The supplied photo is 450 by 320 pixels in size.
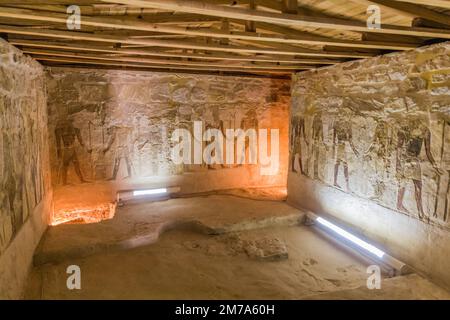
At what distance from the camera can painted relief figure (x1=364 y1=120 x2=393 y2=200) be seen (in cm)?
396

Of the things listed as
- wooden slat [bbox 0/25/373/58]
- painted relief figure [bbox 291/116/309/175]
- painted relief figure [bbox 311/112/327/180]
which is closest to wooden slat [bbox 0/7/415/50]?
wooden slat [bbox 0/25/373/58]

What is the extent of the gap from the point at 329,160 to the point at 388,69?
1639mm

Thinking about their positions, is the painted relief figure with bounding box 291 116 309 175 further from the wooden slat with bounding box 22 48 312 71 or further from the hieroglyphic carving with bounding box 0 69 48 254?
the hieroglyphic carving with bounding box 0 69 48 254

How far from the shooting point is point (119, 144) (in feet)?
19.5

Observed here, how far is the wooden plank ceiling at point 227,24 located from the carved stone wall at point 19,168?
41cm

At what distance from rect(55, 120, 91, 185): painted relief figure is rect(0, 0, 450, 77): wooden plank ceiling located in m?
1.37

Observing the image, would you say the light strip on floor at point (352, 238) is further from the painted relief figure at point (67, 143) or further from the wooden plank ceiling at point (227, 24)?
the painted relief figure at point (67, 143)

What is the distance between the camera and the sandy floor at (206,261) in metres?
3.30

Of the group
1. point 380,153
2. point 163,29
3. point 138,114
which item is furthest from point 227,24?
point 138,114

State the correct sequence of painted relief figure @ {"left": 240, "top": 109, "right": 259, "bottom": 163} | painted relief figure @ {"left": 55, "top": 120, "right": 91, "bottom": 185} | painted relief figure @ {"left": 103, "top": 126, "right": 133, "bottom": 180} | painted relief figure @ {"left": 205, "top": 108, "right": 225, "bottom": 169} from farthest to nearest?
painted relief figure @ {"left": 240, "top": 109, "right": 259, "bottom": 163} → painted relief figure @ {"left": 205, "top": 108, "right": 225, "bottom": 169} → painted relief figure @ {"left": 103, "top": 126, "right": 133, "bottom": 180} → painted relief figure @ {"left": 55, "top": 120, "right": 91, "bottom": 185}

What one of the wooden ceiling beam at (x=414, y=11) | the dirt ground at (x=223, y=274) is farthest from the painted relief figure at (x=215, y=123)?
the wooden ceiling beam at (x=414, y=11)

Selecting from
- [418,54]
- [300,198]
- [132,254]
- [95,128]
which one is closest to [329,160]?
Answer: [300,198]

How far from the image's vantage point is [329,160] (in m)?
5.01
